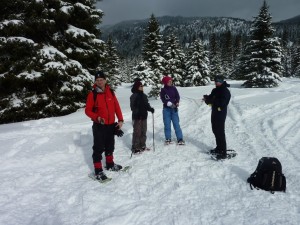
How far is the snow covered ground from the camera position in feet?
15.0

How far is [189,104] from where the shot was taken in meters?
16.5

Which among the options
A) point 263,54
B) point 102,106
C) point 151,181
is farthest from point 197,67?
point 151,181

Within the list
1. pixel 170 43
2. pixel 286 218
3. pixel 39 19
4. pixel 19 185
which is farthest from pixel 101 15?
pixel 170 43

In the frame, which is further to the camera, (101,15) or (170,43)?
(170,43)

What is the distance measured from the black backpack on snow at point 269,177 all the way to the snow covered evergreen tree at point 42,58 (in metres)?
10.9

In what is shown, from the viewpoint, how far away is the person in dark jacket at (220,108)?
6.91 metres

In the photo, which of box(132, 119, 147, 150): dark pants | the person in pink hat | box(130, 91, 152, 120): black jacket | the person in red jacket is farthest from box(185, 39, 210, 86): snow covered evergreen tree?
the person in red jacket

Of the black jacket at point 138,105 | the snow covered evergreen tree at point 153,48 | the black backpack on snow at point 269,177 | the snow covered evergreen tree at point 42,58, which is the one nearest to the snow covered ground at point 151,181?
the black backpack on snow at point 269,177

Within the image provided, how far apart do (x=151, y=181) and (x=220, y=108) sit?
252 centimetres

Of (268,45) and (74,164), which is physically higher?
(268,45)

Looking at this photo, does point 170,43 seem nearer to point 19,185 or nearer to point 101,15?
point 101,15

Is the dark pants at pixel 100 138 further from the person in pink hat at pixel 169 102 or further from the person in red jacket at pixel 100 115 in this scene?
the person in pink hat at pixel 169 102

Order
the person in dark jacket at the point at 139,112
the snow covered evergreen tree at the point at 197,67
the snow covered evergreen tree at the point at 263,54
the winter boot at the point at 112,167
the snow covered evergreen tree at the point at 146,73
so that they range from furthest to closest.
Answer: the snow covered evergreen tree at the point at 197,67, the snow covered evergreen tree at the point at 146,73, the snow covered evergreen tree at the point at 263,54, the person in dark jacket at the point at 139,112, the winter boot at the point at 112,167

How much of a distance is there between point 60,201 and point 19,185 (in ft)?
4.86
